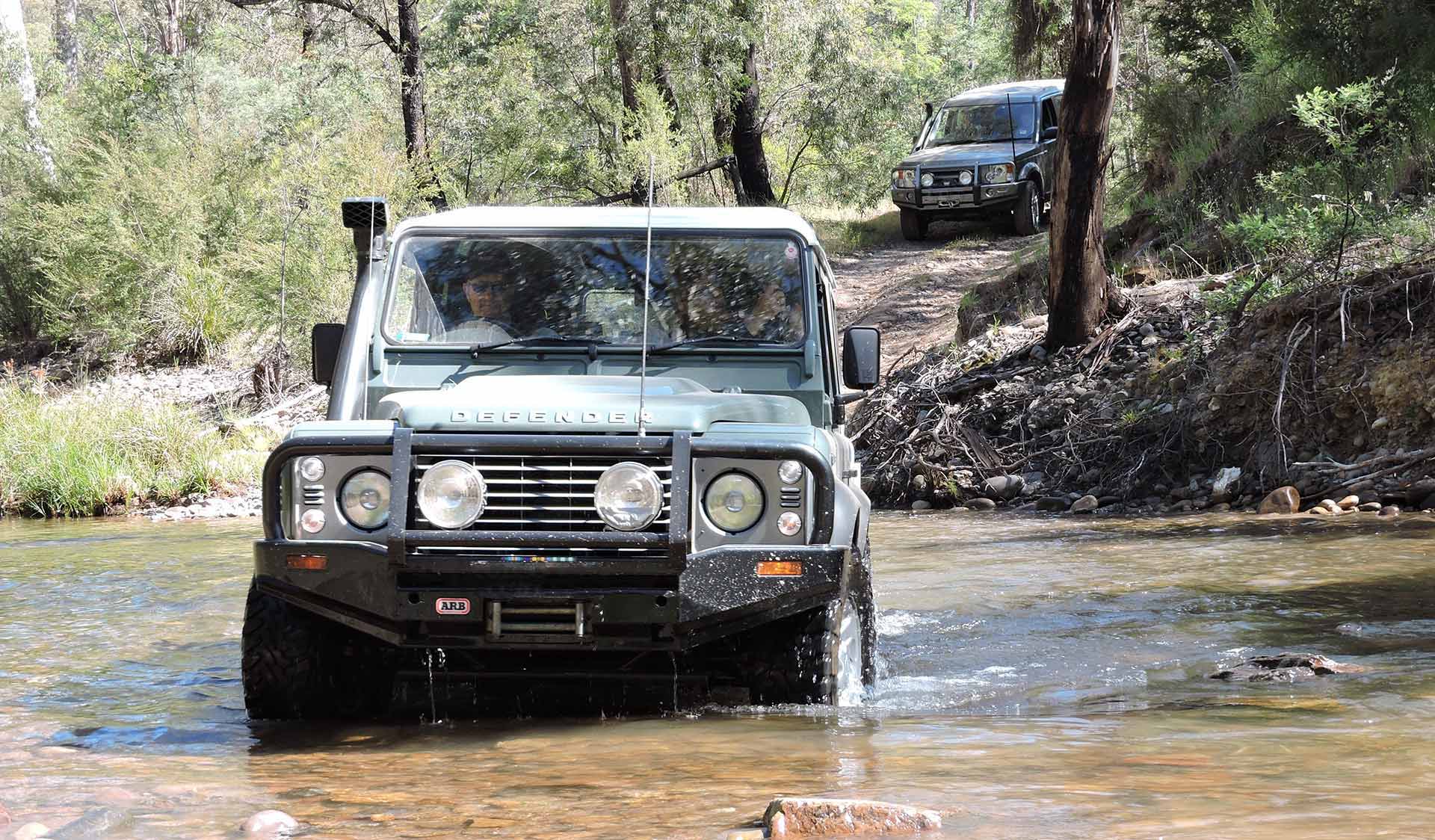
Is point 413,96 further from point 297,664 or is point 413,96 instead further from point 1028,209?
point 297,664

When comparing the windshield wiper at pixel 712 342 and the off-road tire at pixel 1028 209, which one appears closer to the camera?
the windshield wiper at pixel 712 342

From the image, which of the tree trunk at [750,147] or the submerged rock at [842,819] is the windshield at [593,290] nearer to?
the submerged rock at [842,819]

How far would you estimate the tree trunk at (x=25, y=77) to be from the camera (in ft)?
80.2

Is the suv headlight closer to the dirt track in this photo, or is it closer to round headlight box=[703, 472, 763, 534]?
the dirt track

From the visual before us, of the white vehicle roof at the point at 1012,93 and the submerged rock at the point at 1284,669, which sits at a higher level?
the white vehicle roof at the point at 1012,93

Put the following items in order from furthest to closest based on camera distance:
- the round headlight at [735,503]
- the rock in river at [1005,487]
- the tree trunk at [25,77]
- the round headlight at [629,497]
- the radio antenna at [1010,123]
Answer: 1. the tree trunk at [25,77]
2. the radio antenna at [1010,123]
3. the rock in river at [1005,487]
4. the round headlight at [735,503]
5. the round headlight at [629,497]

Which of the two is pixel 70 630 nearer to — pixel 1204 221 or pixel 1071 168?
pixel 1071 168

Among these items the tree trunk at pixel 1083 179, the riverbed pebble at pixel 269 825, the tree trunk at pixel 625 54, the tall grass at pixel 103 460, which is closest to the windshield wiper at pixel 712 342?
the riverbed pebble at pixel 269 825

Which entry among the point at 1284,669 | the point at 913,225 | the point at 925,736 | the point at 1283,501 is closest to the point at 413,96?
the point at 913,225

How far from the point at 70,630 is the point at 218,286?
1411 centimetres

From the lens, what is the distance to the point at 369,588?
15.5 ft

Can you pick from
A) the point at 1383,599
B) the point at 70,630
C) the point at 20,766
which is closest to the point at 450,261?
the point at 20,766

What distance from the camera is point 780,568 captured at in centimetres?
469

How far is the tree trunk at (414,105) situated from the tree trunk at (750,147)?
203 inches
